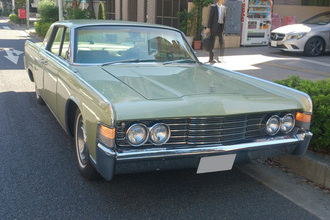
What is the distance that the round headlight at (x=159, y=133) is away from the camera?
113 inches

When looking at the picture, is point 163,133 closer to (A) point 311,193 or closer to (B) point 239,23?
(A) point 311,193

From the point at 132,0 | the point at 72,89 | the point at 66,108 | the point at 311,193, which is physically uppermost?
the point at 132,0

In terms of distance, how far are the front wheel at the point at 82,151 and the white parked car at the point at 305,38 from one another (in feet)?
34.0

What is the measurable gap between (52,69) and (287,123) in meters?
2.86

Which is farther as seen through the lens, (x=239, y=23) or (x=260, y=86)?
(x=239, y=23)

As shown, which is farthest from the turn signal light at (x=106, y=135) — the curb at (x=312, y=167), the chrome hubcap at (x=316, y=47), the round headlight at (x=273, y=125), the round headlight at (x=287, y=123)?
the chrome hubcap at (x=316, y=47)

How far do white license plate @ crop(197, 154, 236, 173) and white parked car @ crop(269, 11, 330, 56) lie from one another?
10309 millimetres

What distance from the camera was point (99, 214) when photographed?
118 inches

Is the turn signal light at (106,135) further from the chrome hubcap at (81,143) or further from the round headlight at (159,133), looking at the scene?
the chrome hubcap at (81,143)

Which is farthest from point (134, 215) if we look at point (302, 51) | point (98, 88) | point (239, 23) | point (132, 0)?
point (132, 0)

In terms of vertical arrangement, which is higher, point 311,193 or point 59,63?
point 59,63

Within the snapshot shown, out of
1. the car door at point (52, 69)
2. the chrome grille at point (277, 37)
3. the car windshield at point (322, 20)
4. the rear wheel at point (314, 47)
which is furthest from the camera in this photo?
the car windshield at point (322, 20)

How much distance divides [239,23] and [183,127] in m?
13.1

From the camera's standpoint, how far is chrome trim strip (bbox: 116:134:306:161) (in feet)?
9.17
